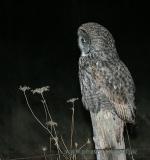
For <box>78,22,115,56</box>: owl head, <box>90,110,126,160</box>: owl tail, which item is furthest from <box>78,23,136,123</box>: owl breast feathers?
<box>90,110,126,160</box>: owl tail

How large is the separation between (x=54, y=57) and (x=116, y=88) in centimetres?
511

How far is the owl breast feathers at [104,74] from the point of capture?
3.63m

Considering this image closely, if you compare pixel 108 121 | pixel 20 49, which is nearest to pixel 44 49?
pixel 20 49

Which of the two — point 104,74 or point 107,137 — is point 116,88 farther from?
point 107,137

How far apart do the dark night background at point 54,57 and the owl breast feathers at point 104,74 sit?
3.06 metres

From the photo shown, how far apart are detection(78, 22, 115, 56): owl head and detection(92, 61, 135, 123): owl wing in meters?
0.10

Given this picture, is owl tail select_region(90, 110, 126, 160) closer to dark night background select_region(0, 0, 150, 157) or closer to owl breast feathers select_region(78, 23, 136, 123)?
owl breast feathers select_region(78, 23, 136, 123)

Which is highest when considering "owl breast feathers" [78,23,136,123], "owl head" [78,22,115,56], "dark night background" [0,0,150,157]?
"owl head" [78,22,115,56]

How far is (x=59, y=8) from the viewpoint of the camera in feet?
33.4

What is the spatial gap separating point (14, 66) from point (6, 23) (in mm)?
1349

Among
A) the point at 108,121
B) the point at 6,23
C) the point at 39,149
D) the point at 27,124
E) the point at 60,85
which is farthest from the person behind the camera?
the point at 6,23

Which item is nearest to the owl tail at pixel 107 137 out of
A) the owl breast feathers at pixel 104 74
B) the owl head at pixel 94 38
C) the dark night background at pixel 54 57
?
the owl breast feathers at pixel 104 74

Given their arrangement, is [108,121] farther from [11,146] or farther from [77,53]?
[77,53]

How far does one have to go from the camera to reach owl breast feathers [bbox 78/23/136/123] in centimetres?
363
